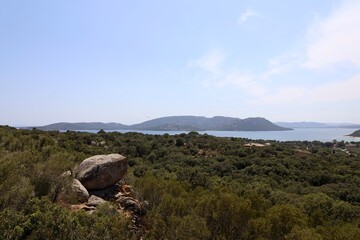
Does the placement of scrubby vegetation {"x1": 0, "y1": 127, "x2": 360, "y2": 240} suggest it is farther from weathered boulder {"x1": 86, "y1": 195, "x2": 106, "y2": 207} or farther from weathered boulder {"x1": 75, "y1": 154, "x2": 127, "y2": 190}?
weathered boulder {"x1": 86, "y1": 195, "x2": 106, "y2": 207}

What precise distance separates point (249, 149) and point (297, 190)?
2684 centimetres

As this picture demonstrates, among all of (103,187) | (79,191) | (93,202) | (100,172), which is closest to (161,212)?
(93,202)

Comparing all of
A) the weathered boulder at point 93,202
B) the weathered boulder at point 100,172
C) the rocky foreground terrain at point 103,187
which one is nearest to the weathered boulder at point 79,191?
the rocky foreground terrain at point 103,187

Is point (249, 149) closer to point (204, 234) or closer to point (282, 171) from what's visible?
point (282, 171)

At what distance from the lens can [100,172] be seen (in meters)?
22.9

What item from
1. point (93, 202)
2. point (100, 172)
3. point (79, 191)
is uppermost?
point (100, 172)

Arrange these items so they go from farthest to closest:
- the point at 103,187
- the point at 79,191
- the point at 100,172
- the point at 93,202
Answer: the point at 103,187
the point at 100,172
the point at 79,191
the point at 93,202

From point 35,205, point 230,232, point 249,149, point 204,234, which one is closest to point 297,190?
point 249,149

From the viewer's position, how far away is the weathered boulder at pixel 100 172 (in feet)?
74.4

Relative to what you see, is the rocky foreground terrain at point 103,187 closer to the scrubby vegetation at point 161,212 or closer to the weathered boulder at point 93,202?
the weathered boulder at point 93,202

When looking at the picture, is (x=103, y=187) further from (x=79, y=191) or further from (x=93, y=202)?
(x=93, y=202)

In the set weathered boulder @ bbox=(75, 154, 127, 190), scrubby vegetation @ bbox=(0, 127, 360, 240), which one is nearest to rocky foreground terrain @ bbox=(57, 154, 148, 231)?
weathered boulder @ bbox=(75, 154, 127, 190)

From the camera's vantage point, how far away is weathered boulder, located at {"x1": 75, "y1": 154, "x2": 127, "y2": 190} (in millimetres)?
22688

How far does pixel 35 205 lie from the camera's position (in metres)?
12.2
